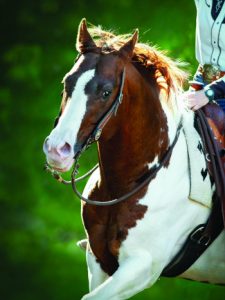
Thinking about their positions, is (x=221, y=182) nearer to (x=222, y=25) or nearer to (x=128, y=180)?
(x=128, y=180)

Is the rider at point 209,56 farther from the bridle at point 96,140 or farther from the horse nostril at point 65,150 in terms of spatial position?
the horse nostril at point 65,150

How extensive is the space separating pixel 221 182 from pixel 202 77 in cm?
59

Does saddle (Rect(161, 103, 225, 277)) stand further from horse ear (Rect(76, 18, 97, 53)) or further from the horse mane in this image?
horse ear (Rect(76, 18, 97, 53))

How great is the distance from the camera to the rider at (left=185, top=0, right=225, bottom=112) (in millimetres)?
3848

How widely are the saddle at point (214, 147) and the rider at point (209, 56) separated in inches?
3.6

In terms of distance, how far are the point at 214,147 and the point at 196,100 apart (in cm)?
24

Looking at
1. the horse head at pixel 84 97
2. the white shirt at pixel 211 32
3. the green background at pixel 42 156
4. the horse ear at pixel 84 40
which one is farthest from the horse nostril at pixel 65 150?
the green background at pixel 42 156

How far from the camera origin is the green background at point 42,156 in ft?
24.4

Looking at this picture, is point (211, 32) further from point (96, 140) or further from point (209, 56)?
point (96, 140)

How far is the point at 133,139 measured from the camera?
12.0ft

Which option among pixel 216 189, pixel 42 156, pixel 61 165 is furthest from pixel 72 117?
pixel 42 156

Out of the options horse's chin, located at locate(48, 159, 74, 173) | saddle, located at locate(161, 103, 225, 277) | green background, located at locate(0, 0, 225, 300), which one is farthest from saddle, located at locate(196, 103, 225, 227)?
green background, located at locate(0, 0, 225, 300)

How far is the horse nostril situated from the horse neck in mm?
326

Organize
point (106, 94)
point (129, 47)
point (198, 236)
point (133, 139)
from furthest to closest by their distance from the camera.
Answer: point (198, 236), point (133, 139), point (129, 47), point (106, 94)
